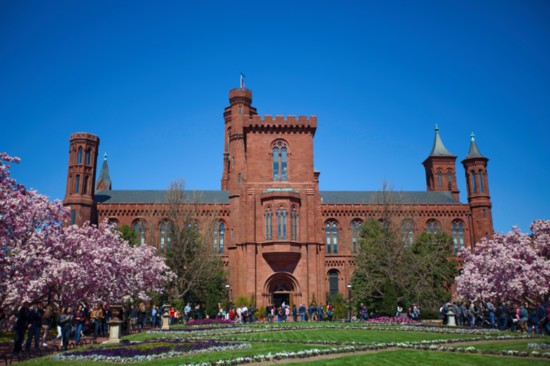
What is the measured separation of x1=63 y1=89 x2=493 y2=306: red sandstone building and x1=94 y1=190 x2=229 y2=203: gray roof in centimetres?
14

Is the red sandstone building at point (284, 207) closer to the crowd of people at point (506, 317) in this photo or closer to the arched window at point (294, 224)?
the arched window at point (294, 224)

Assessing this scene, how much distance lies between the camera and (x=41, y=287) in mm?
19984

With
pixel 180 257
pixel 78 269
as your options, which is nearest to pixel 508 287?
pixel 78 269

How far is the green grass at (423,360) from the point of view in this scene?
1354cm

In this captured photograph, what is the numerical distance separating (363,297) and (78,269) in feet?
98.3

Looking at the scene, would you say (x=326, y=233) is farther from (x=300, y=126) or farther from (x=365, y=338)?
(x=365, y=338)

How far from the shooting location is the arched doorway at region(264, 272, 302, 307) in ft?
152

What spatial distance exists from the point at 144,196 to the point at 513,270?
47851 mm

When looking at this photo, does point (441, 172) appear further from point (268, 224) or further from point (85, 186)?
point (85, 186)

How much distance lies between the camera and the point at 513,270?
31109 millimetres

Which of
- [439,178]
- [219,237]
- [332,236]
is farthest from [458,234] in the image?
[219,237]

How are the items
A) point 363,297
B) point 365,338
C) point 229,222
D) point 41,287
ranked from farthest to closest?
1. point 229,222
2. point 363,297
3. point 365,338
4. point 41,287

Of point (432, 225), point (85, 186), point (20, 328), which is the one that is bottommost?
point (20, 328)

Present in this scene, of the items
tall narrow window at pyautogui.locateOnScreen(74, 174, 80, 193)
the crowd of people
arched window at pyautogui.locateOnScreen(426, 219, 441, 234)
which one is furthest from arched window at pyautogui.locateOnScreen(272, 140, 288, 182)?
tall narrow window at pyautogui.locateOnScreen(74, 174, 80, 193)
